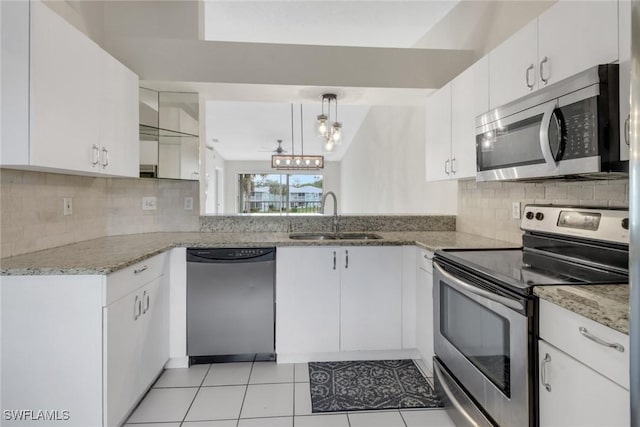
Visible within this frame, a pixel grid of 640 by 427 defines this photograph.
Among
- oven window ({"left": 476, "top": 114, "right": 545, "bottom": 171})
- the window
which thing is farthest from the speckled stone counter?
the window

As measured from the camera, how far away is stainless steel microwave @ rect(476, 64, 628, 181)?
1.18 metres

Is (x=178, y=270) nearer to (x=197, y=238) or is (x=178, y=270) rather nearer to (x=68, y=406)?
(x=197, y=238)

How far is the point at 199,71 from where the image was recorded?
2.55 m

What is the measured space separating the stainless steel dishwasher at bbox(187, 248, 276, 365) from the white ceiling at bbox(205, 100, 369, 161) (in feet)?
11.0

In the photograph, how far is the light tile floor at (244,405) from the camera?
177cm

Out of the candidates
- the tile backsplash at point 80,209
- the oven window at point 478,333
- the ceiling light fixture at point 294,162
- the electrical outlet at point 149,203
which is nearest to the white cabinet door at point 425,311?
the oven window at point 478,333

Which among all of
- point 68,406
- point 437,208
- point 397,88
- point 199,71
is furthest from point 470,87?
point 68,406

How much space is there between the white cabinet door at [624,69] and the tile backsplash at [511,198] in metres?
0.46

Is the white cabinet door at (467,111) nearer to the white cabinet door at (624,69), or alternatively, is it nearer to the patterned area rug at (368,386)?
the white cabinet door at (624,69)

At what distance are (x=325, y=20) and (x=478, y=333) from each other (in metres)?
2.64

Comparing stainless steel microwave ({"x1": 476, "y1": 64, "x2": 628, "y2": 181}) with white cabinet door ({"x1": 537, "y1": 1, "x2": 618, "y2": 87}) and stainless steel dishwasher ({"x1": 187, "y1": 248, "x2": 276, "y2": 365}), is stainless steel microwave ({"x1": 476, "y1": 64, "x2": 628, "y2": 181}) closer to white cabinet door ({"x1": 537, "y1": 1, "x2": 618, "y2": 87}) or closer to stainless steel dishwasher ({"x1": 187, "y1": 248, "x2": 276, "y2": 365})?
white cabinet door ({"x1": 537, "y1": 1, "x2": 618, "y2": 87})

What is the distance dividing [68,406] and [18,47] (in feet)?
5.08

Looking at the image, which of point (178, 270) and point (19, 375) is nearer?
point (19, 375)

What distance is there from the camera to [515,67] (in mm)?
1717
